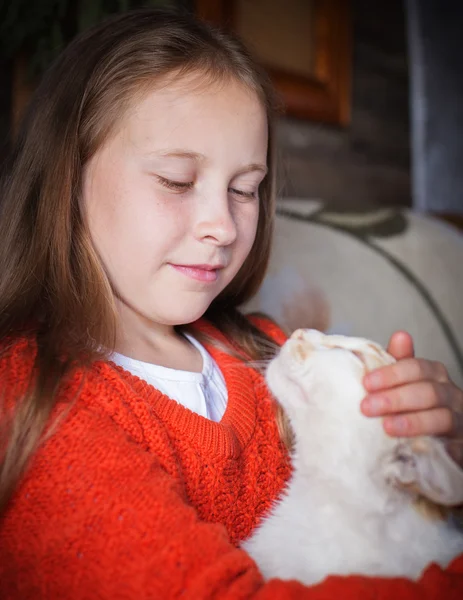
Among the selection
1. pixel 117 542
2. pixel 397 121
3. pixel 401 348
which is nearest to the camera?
pixel 117 542

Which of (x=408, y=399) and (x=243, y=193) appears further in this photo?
(x=243, y=193)

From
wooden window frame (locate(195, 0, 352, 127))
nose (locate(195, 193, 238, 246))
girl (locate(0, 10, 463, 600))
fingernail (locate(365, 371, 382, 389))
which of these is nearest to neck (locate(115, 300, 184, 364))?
girl (locate(0, 10, 463, 600))

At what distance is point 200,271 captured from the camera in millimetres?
776

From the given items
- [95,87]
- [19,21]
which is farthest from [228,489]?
[19,21]

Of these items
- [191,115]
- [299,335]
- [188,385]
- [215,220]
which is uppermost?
Answer: [191,115]

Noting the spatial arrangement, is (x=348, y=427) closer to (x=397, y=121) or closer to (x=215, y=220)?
(x=215, y=220)

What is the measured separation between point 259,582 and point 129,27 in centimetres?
69

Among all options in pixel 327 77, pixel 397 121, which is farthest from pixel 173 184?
pixel 397 121

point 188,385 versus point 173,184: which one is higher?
point 173,184

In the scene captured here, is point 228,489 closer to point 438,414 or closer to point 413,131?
point 438,414

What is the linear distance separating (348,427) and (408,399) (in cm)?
7

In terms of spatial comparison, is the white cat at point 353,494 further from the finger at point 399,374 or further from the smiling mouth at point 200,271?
the smiling mouth at point 200,271

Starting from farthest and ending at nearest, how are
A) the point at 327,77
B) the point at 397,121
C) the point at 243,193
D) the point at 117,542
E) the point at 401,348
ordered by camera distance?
the point at 397,121 < the point at 327,77 < the point at 243,193 < the point at 401,348 < the point at 117,542

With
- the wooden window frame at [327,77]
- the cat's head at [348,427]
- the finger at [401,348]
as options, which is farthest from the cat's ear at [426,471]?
the wooden window frame at [327,77]
